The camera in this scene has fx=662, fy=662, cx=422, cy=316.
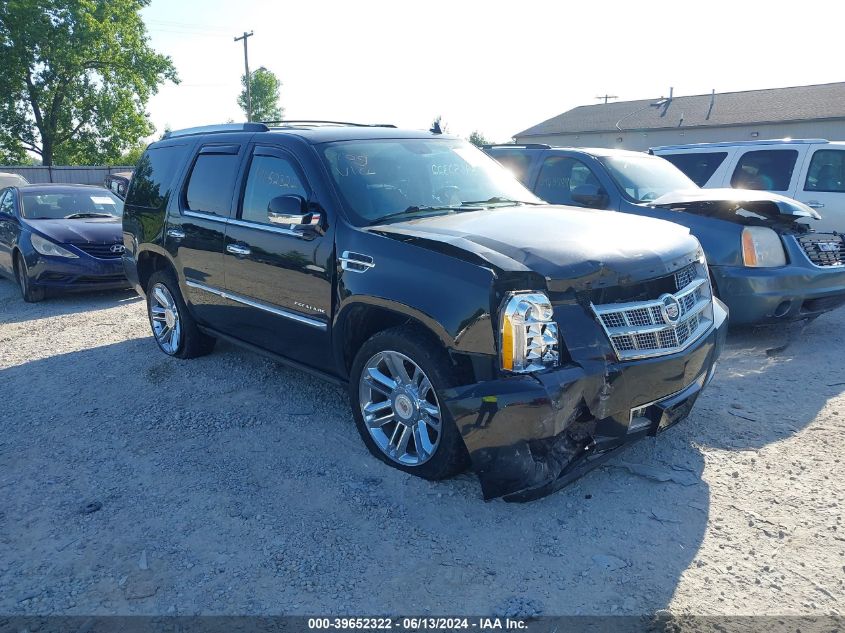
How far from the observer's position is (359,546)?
308cm

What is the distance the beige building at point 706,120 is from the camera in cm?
2942

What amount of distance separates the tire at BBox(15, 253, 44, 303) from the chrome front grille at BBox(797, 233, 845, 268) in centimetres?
892

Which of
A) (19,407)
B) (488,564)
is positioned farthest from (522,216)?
(19,407)

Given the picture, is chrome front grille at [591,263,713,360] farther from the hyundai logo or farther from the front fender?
the front fender

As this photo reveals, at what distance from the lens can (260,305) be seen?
4.62 m

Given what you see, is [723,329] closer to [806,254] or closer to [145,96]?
[806,254]

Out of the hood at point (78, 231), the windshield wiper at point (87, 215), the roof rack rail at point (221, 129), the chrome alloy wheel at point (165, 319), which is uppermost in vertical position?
the roof rack rail at point (221, 129)

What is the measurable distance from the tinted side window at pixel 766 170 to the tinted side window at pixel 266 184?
6279 millimetres

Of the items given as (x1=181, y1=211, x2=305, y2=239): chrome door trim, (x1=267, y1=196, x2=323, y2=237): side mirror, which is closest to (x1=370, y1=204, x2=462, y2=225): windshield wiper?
(x1=267, y1=196, x2=323, y2=237): side mirror

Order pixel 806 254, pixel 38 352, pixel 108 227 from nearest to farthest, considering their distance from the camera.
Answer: pixel 806 254 → pixel 38 352 → pixel 108 227

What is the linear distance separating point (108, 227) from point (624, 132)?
31237mm

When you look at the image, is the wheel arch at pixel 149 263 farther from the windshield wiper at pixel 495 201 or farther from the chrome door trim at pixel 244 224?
the windshield wiper at pixel 495 201

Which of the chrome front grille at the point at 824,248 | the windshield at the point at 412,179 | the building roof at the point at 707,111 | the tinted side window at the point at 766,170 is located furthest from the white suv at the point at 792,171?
the building roof at the point at 707,111

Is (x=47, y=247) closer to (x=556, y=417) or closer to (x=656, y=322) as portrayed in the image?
(x=556, y=417)
